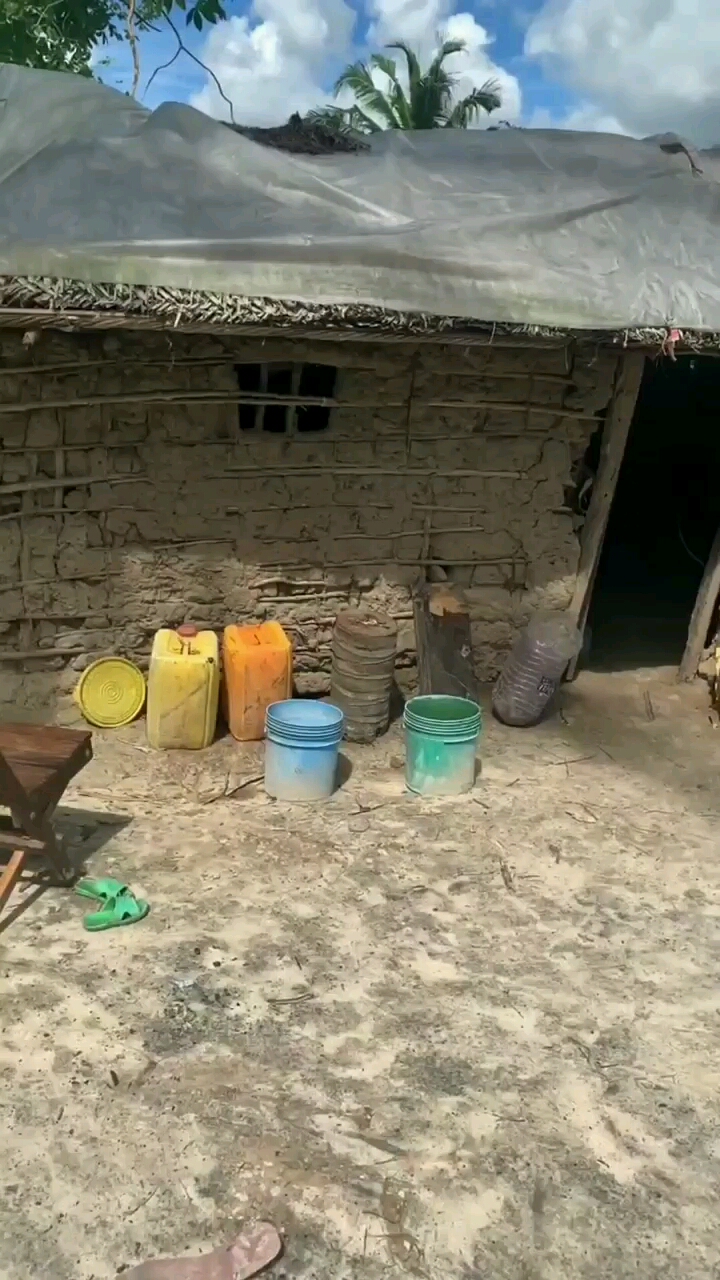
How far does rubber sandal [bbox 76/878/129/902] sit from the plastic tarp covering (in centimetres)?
292

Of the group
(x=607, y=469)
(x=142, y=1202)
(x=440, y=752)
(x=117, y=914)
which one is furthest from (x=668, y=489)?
(x=142, y=1202)

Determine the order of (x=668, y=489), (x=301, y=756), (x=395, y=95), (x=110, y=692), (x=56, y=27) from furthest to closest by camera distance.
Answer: (x=395, y=95), (x=668, y=489), (x=56, y=27), (x=110, y=692), (x=301, y=756)

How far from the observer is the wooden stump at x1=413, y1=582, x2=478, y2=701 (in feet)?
20.7

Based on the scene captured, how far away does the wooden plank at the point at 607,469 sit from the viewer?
6548mm

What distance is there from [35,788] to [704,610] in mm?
4896

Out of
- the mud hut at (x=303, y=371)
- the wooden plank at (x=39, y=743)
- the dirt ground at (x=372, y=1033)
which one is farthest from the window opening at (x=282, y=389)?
the wooden plank at (x=39, y=743)

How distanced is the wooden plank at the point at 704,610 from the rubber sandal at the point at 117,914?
4540 mm

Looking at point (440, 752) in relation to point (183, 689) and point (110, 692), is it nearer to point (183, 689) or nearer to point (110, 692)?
point (183, 689)

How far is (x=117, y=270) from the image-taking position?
5.25 m

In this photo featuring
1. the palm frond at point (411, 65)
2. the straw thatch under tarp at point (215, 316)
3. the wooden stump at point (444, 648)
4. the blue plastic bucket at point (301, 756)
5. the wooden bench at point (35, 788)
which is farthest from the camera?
the palm frond at point (411, 65)

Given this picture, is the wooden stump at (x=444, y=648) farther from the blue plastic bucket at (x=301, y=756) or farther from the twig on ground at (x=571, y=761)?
the blue plastic bucket at (x=301, y=756)

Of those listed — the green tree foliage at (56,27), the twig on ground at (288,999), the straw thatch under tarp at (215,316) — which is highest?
the green tree foliage at (56,27)

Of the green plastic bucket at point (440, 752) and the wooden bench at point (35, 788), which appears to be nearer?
the wooden bench at point (35, 788)

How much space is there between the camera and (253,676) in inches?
228
